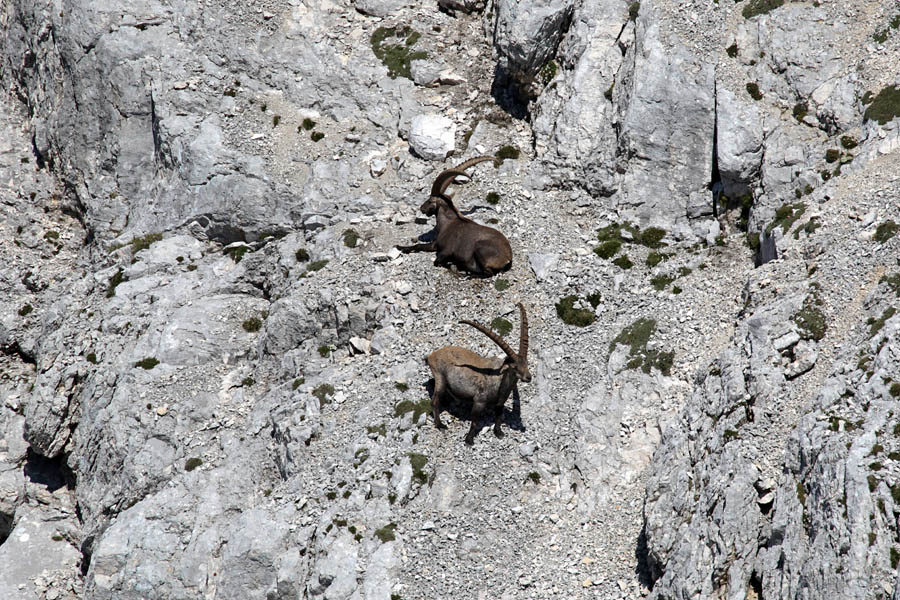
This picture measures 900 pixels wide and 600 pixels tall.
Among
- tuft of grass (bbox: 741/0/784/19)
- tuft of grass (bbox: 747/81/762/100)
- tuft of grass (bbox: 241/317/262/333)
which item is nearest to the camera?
tuft of grass (bbox: 747/81/762/100)

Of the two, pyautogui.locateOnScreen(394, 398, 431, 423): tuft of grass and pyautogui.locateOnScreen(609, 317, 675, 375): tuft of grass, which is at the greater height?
pyautogui.locateOnScreen(609, 317, 675, 375): tuft of grass

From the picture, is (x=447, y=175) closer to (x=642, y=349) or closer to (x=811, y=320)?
(x=642, y=349)

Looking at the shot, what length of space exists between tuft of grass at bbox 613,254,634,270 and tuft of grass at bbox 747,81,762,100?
7.51 meters

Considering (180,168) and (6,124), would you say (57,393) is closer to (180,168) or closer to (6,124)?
(180,168)

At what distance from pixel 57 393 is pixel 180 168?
10.6m

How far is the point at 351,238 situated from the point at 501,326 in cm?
774

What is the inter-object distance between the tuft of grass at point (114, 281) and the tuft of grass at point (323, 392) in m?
12.1

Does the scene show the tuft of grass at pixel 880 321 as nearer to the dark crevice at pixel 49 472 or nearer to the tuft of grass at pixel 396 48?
the tuft of grass at pixel 396 48

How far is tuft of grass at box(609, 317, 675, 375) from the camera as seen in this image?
88.2 feet

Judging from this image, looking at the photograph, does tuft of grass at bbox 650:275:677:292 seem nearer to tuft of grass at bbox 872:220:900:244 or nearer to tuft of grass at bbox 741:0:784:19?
tuft of grass at bbox 872:220:900:244

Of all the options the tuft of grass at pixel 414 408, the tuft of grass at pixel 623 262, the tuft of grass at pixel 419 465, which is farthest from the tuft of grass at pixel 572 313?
the tuft of grass at pixel 419 465

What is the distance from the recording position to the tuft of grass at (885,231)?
952 inches

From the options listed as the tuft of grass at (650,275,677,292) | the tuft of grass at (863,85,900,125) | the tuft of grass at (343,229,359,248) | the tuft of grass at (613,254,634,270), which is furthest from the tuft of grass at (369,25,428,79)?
the tuft of grass at (863,85,900,125)

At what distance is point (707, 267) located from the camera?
1195 inches
